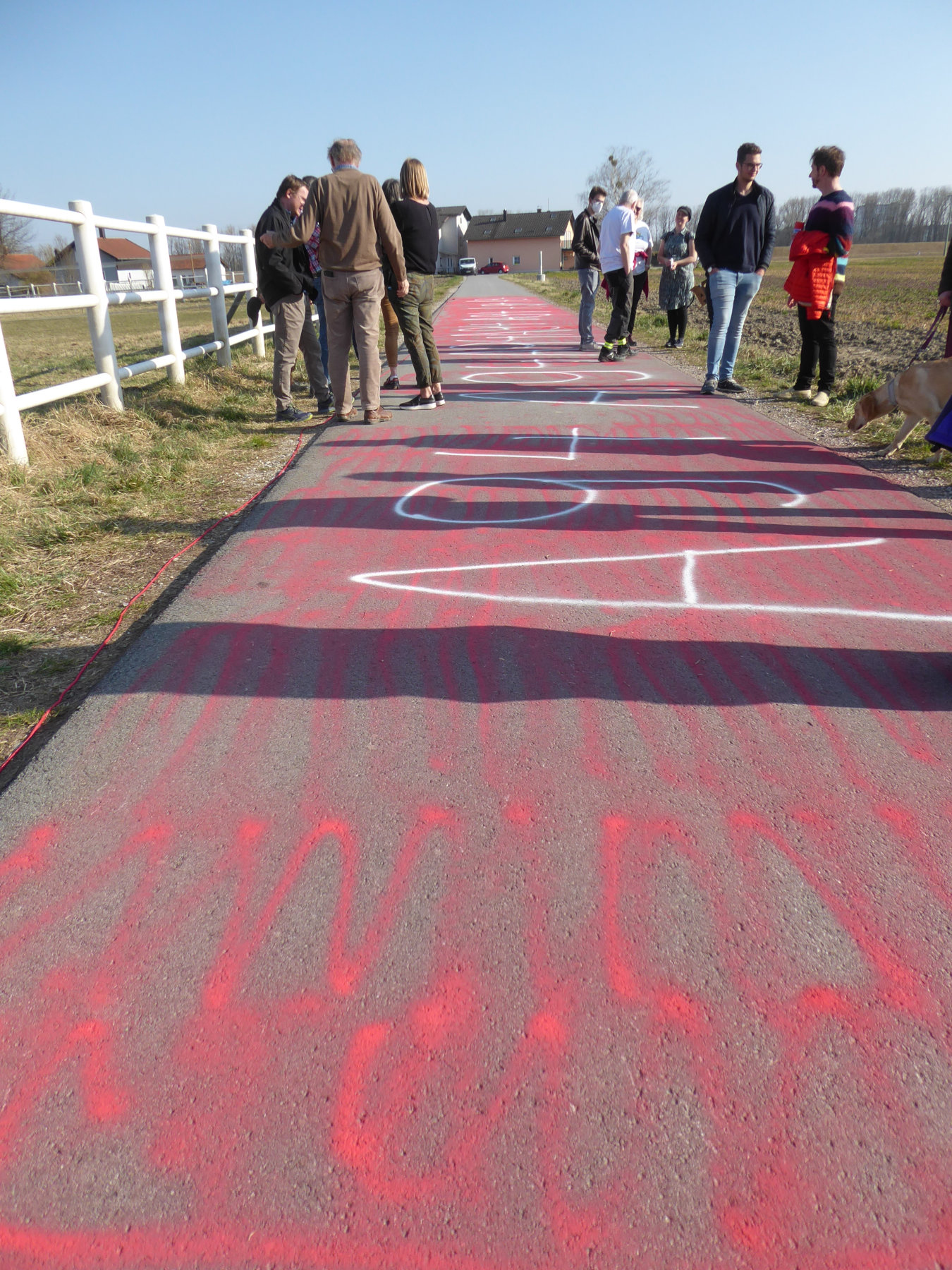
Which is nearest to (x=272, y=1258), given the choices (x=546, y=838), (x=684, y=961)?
(x=684, y=961)

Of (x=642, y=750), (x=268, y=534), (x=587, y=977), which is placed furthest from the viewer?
(x=268, y=534)

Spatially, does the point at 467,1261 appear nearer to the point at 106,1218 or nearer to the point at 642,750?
the point at 106,1218

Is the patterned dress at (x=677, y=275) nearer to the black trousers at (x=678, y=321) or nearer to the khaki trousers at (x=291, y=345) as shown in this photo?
the black trousers at (x=678, y=321)

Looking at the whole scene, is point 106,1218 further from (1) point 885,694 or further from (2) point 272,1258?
(1) point 885,694

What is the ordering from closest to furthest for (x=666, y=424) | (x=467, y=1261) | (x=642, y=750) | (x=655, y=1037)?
(x=467, y=1261) → (x=655, y=1037) → (x=642, y=750) → (x=666, y=424)

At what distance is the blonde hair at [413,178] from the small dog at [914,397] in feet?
12.8

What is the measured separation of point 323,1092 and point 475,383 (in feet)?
29.4

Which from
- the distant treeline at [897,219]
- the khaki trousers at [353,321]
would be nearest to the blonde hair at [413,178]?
the khaki trousers at [353,321]

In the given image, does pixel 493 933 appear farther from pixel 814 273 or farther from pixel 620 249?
pixel 620 249

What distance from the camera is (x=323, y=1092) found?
5.30 feet

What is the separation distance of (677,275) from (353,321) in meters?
6.14

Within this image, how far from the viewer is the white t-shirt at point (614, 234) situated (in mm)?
9516

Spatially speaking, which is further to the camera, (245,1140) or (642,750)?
(642,750)

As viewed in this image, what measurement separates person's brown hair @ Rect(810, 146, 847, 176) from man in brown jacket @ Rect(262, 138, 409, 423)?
11.5ft
